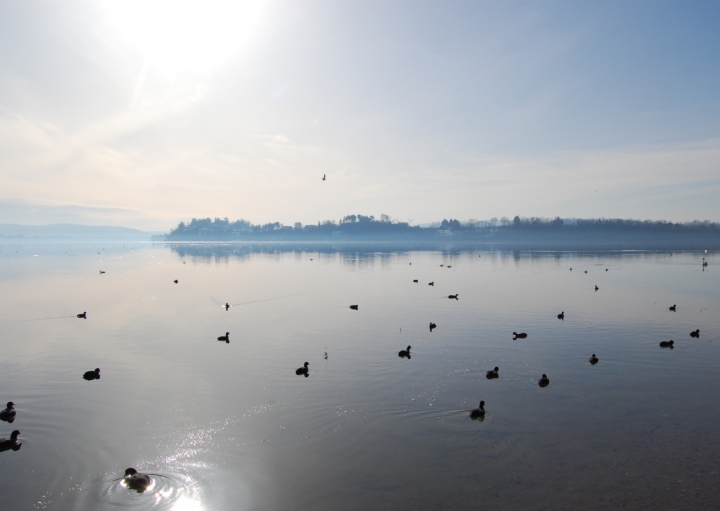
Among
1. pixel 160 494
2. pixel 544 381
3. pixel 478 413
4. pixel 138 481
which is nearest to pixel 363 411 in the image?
pixel 478 413

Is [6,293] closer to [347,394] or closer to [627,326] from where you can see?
[347,394]

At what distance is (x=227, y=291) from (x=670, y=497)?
40811mm

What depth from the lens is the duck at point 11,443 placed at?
12571mm

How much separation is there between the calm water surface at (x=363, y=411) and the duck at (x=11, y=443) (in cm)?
25

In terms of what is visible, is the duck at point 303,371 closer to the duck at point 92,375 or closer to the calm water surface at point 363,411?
the calm water surface at point 363,411

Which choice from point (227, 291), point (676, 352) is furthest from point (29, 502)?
point (227, 291)

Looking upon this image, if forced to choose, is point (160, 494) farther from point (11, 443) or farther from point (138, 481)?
point (11, 443)

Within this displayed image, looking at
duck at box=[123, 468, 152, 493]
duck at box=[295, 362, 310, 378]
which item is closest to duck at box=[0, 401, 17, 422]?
duck at box=[123, 468, 152, 493]

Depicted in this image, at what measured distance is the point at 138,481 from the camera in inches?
420

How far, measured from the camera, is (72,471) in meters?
11.5

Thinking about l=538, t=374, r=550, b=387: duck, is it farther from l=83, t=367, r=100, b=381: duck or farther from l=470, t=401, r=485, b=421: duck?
l=83, t=367, r=100, b=381: duck

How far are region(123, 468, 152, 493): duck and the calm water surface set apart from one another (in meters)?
0.18

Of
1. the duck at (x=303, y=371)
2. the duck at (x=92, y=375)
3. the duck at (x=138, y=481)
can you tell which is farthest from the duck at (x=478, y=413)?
the duck at (x=92, y=375)

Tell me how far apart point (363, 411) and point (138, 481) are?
6857 mm
